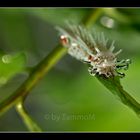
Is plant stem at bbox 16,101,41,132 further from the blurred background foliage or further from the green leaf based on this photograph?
the green leaf

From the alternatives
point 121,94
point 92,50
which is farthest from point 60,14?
point 121,94

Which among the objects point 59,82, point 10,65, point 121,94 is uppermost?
point 10,65

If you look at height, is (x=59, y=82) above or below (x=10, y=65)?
below

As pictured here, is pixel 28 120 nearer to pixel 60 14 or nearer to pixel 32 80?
pixel 32 80

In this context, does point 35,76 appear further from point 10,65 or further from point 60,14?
point 60,14

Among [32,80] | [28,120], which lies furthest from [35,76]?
[28,120]
